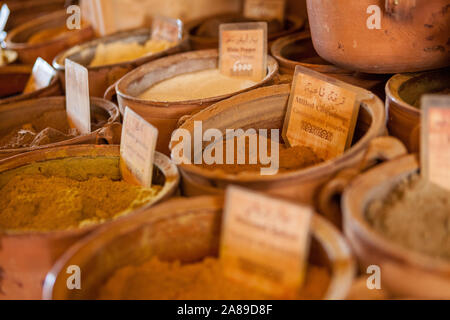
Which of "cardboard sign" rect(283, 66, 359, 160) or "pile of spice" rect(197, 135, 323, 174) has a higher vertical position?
"cardboard sign" rect(283, 66, 359, 160)

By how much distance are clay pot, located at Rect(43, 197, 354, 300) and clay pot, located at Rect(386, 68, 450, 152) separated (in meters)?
0.46

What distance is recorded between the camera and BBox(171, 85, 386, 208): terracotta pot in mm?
958

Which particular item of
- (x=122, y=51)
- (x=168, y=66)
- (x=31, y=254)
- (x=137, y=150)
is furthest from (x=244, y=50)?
(x=31, y=254)

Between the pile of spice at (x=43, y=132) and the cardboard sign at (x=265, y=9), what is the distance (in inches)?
50.5

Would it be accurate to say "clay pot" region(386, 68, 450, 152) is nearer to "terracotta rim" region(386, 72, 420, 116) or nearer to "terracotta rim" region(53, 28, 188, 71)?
"terracotta rim" region(386, 72, 420, 116)

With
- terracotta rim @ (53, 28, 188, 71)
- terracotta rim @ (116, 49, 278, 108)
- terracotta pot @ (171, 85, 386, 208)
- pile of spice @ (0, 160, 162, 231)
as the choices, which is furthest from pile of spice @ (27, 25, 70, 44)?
terracotta pot @ (171, 85, 386, 208)

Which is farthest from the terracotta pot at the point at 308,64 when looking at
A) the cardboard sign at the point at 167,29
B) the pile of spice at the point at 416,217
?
the pile of spice at the point at 416,217

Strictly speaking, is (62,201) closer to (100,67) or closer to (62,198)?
(62,198)

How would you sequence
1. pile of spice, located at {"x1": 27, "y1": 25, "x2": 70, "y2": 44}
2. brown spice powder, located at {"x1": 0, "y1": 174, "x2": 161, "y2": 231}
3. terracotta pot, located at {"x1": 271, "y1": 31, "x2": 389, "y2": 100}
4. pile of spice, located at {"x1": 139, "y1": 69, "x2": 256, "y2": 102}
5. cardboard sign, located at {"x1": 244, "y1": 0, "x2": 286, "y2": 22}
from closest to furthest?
brown spice powder, located at {"x1": 0, "y1": 174, "x2": 161, "y2": 231}
terracotta pot, located at {"x1": 271, "y1": 31, "x2": 389, "y2": 100}
pile of spice, located at {"x1": 139, "y1": 69, "x2": 256, "y2": 102}
cardboard sign, located at {"x1": 244, "y1": 0, "x2": 286, "y2": 22}
pile of spice, located at {"x1": 27, "y1": 25, "x2": 70, "y2": 44}

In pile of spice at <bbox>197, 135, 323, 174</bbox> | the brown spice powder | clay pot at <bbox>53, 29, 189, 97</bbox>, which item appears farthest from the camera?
clay pot at <bbox>53, 29, 189, 97</bbox>

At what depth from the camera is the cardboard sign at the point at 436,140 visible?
0.90m

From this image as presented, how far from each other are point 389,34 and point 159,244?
0.85 meters
